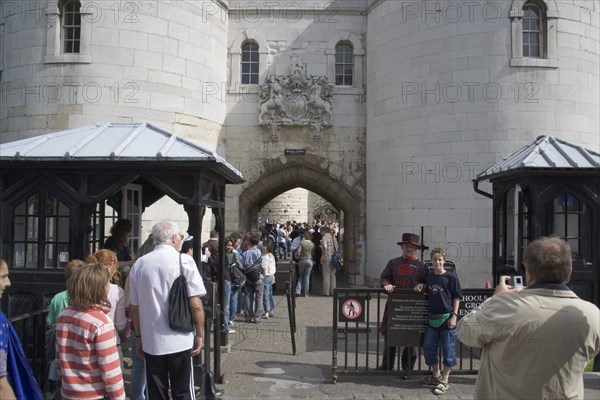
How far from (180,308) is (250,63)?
39.2ft

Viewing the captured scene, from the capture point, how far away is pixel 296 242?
50.4ft

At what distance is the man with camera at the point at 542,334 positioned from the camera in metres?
2.72

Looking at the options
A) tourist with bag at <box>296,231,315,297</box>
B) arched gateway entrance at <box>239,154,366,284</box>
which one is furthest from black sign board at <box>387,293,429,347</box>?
arched gateway entrance at <box>239,154,366,284</box>

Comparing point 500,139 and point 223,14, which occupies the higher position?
point 223,14

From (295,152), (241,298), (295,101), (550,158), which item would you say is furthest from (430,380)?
(295,101)

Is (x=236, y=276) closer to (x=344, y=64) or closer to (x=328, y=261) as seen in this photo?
(x=328, y=261)

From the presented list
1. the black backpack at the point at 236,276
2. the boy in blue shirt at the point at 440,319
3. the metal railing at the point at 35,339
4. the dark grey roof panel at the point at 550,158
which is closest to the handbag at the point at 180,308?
the metal railing at the point at 35,339

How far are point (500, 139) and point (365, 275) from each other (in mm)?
5401

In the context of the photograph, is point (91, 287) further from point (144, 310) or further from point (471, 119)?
point (471, 119)

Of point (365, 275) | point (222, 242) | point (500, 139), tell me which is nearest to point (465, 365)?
point (222, 242)

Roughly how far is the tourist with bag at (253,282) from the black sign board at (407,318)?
12.2ft

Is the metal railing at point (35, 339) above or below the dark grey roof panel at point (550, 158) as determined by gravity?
below

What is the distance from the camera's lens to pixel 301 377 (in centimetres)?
658

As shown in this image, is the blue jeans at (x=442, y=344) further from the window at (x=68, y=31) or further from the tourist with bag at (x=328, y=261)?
the window at (x=68, y=31)
